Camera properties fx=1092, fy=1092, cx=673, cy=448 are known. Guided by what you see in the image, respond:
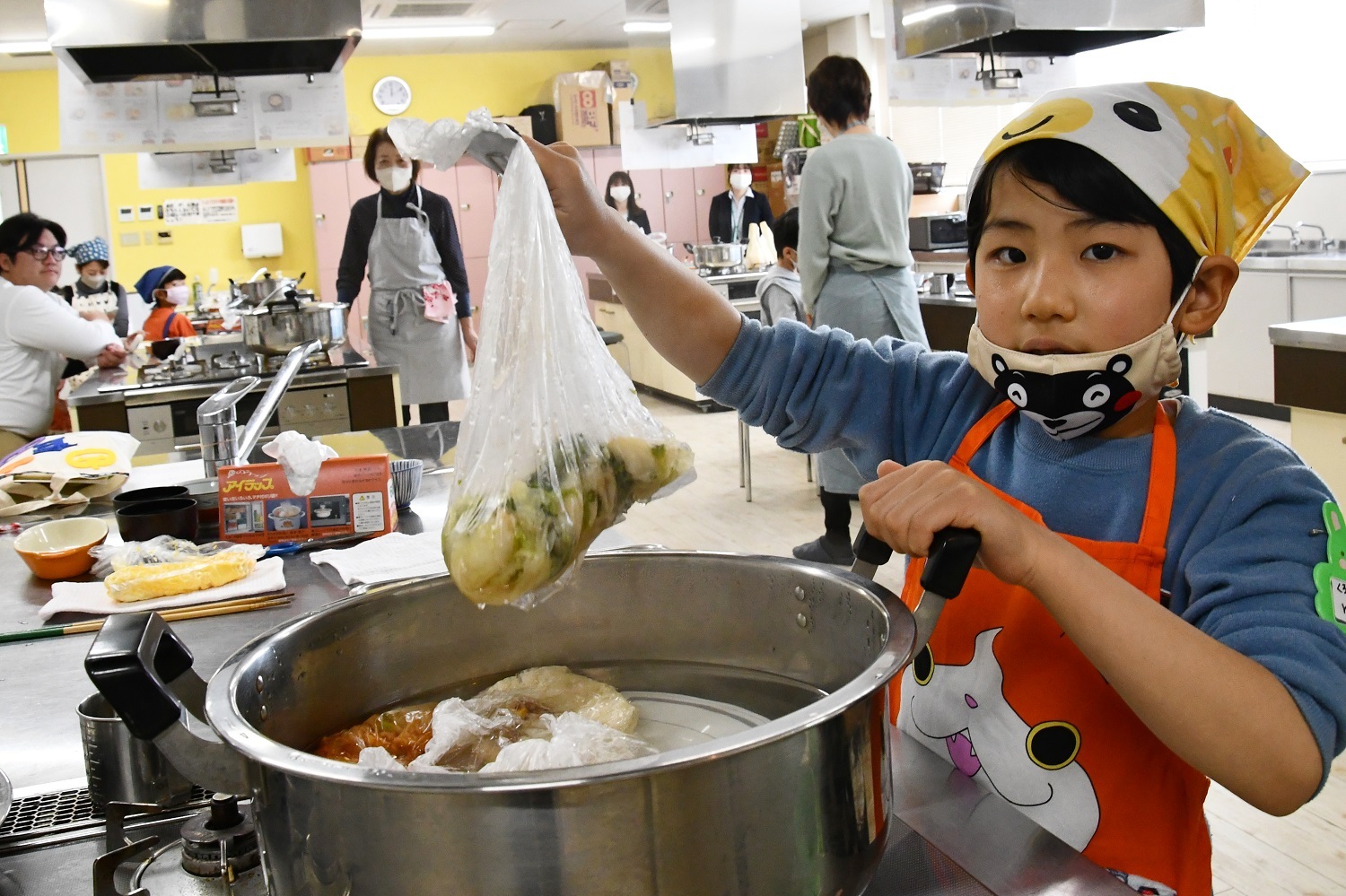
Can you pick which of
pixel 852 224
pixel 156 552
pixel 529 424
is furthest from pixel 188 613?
pixel 852 224

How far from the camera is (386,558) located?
1.54 metres

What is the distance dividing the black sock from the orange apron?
2955mm

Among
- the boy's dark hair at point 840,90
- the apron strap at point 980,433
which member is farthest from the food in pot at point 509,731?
the boy's dark hair at point 840,90

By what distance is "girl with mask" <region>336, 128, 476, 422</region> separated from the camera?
4582mm

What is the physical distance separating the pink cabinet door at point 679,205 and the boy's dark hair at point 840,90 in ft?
22.6

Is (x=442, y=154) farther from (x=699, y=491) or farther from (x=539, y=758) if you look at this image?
(x=699, y=491)

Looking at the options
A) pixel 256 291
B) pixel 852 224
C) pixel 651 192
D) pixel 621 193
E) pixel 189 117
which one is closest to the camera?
pixel 852 224

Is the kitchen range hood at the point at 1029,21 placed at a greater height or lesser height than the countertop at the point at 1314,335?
greater

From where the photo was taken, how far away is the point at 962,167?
9.38 meters

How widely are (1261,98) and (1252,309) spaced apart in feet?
5.28

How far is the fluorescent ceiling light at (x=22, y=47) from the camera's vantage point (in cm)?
833

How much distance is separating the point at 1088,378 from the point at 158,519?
1.37 meters

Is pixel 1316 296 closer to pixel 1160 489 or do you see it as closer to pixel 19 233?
pixel 1160 489

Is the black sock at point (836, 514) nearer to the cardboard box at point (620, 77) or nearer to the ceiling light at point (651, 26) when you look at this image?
the ceiling light at point (651, 26)
